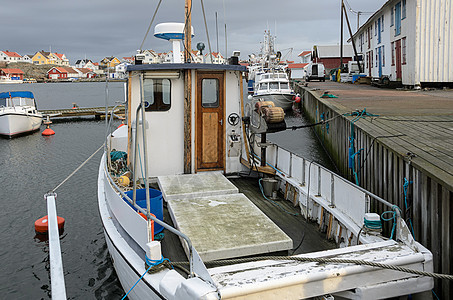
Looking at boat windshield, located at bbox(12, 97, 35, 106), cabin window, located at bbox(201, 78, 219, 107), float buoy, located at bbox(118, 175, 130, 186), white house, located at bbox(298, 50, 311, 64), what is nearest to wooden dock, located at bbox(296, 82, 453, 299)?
cabin window, located at bbox(201, 78, 219, 107)

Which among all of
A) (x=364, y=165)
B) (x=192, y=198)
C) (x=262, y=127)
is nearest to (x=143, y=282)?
(x=192, y=198)

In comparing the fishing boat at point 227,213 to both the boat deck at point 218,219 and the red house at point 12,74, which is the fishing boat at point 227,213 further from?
the red house at point 12,74

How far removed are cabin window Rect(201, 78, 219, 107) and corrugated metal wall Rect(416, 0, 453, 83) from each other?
1775 centimetres

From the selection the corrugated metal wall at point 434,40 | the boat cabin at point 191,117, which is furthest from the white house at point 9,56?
the boat cabin at point 191,117

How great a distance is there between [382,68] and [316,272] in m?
30.4

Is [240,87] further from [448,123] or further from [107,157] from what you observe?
[448,123]

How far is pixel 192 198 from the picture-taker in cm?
686

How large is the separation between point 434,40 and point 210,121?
18.7 meters

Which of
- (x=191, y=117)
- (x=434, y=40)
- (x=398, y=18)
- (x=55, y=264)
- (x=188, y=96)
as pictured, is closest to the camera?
(x=55, y=264)

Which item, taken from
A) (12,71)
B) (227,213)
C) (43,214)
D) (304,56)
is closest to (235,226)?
(227,213)

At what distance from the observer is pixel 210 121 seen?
8.50 metres

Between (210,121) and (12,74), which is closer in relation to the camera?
(210,121)

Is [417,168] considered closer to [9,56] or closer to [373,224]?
[373,224]

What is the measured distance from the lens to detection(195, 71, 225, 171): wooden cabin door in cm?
841
